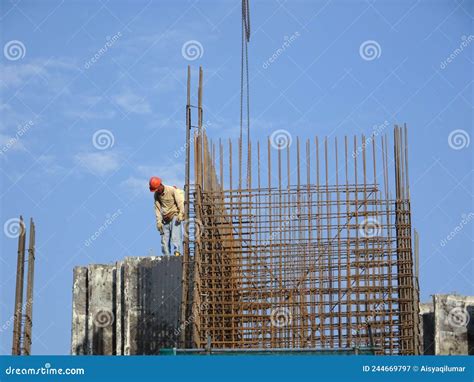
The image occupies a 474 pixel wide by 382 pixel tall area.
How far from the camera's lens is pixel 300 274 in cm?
1777

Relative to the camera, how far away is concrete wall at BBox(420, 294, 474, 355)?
60.0 ft

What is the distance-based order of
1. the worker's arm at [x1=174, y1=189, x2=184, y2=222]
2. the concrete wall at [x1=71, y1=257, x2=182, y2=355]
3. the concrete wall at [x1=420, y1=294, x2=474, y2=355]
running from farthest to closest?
the worker's arm at [x1=174, y1=189, x2=184, y2=222]
the concrete wall at [x1=420, y1=294, x2=474, y2=355]
the concrete wall at [x1=71, y1=257, x2=182, y2=355]

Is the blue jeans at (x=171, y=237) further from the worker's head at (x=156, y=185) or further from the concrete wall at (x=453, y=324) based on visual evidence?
the concrete wall at (x=453, y=324)

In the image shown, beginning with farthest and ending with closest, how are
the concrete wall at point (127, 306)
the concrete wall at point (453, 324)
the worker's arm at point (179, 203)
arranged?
the worker's arm at point (179, 203)
the concrete wall at point (453, 324)
the concrete wall at point (127, 306)

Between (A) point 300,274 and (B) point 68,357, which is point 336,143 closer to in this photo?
(A) point 300,274

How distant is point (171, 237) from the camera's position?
19.1 m

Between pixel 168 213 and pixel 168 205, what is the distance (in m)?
0.15

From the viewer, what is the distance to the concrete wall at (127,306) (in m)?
18.1

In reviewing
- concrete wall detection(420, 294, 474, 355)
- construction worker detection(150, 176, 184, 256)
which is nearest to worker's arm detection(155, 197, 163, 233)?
construction worker detection(150, 176, 184, 256)

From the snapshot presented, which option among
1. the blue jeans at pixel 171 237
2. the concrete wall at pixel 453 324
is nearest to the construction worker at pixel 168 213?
the blue jeans at pixel 171 237

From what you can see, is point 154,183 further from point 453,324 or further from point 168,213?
point 453,324

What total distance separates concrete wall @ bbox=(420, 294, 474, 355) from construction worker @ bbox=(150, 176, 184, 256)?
4.57 m

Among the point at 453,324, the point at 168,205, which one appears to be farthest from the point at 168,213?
the point at 453,324

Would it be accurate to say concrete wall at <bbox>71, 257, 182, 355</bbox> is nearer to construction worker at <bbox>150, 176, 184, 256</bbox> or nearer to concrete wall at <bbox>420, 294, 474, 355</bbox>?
construction worker at <bbox>150, 176, 184, 256</bbox>
